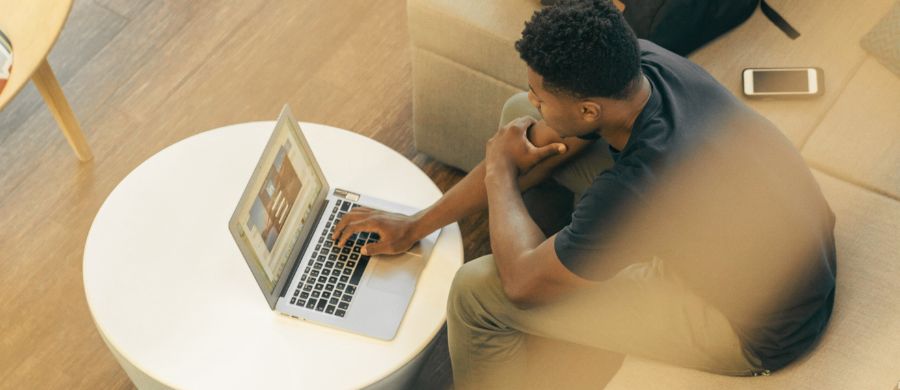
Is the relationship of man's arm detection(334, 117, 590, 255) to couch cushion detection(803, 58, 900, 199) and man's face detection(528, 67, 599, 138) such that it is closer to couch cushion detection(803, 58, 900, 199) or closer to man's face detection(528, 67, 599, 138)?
man's face detection(528, 67, 599, 138)

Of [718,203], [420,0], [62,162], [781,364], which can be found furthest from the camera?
[62,162]

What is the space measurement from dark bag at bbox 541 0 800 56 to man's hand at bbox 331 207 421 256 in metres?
0.62

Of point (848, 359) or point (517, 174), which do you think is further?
point (517, 174)

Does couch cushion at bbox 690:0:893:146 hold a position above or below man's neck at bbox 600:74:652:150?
below

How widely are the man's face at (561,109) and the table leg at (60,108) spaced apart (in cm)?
114

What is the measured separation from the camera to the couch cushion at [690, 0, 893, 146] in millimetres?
2137

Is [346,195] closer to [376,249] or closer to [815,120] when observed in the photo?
[376,249]

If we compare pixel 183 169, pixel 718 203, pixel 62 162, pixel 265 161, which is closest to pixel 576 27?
pixel 718 203

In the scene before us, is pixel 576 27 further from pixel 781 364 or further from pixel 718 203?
pixel 781 364

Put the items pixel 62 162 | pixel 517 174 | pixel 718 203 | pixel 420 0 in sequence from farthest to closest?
1. pixel 62 162
2. pixel 420 0
3. pixel 517 174
4. pixel 718 203

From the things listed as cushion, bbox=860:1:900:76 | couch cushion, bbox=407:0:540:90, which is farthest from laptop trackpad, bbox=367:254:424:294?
cushion, bbox=860:1:900:76

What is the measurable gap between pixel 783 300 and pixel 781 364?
0.17m

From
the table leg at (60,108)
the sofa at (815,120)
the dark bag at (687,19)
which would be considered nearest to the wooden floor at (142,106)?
the table leg at (60,108)

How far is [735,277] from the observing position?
1.58 meters
